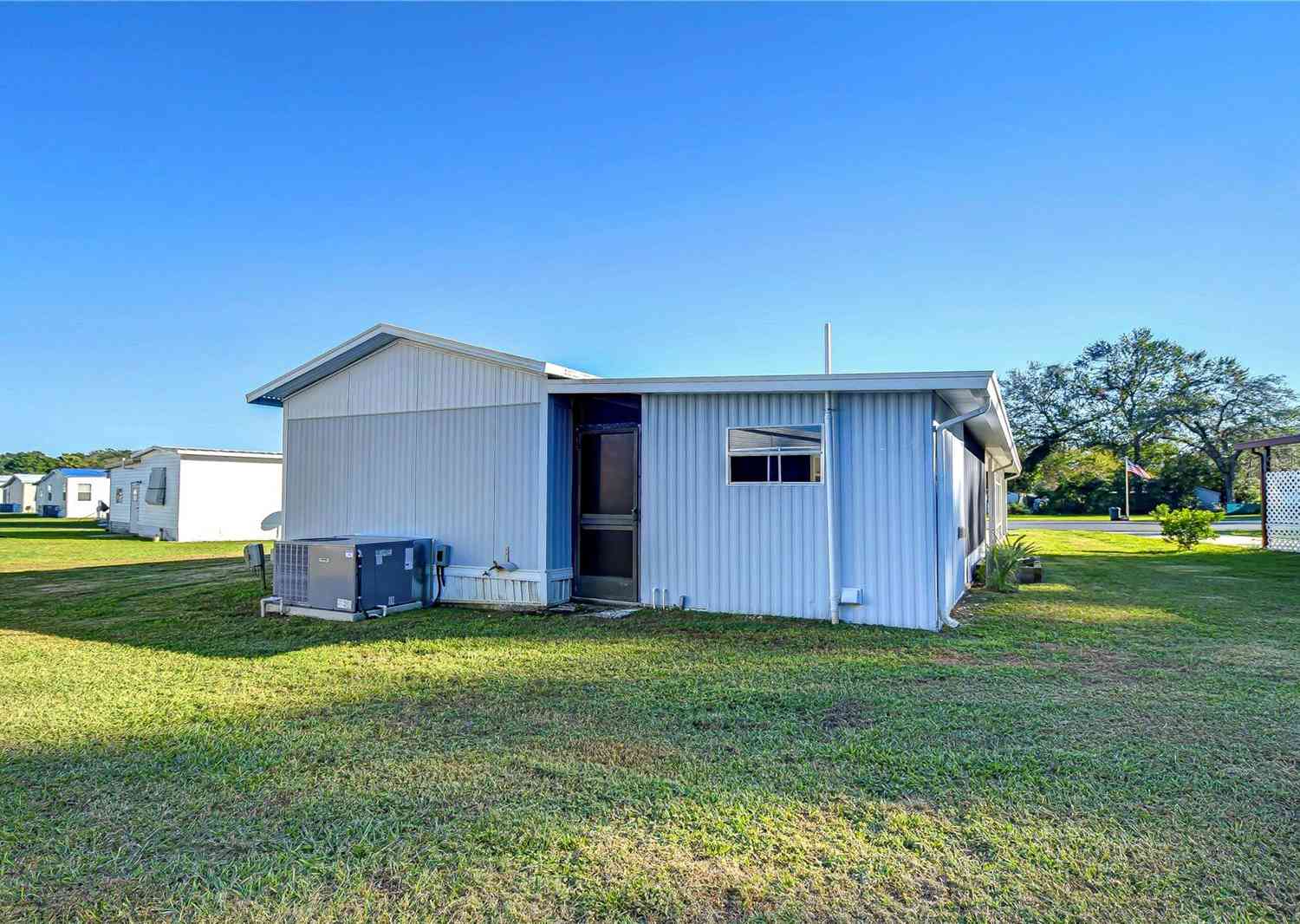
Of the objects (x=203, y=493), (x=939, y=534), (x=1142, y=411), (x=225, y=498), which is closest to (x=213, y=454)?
(x=203, y=493)

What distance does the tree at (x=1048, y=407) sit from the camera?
40.5 metres

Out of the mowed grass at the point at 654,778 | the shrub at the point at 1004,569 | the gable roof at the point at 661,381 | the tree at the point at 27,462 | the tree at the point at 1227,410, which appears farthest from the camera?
the tree at the point at 27,462

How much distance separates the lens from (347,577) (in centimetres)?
736

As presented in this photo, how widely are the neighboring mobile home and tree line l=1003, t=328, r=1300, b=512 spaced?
121 ft

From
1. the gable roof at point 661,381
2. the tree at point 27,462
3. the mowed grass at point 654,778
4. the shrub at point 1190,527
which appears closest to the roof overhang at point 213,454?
the gable roof at point 661,381

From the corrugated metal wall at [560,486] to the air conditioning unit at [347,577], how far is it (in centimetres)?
173

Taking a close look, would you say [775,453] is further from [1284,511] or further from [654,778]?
[1284,511]

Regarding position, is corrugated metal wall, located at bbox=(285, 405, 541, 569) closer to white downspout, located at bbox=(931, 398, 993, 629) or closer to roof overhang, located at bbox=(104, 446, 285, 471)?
white downspout, located at bbox=(931, 398, 993, 629)

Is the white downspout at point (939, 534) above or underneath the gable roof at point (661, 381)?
underneath

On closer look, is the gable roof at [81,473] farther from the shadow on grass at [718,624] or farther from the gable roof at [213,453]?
the shadow on grass at [718,624]

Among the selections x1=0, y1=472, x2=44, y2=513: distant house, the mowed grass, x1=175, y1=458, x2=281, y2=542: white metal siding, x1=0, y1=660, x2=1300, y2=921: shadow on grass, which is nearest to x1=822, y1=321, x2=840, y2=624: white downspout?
the mowed grass

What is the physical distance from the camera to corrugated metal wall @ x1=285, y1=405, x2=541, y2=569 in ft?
26.1

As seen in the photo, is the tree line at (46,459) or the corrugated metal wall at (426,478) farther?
the tree line at (46,459)

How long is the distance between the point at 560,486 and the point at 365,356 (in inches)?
133
